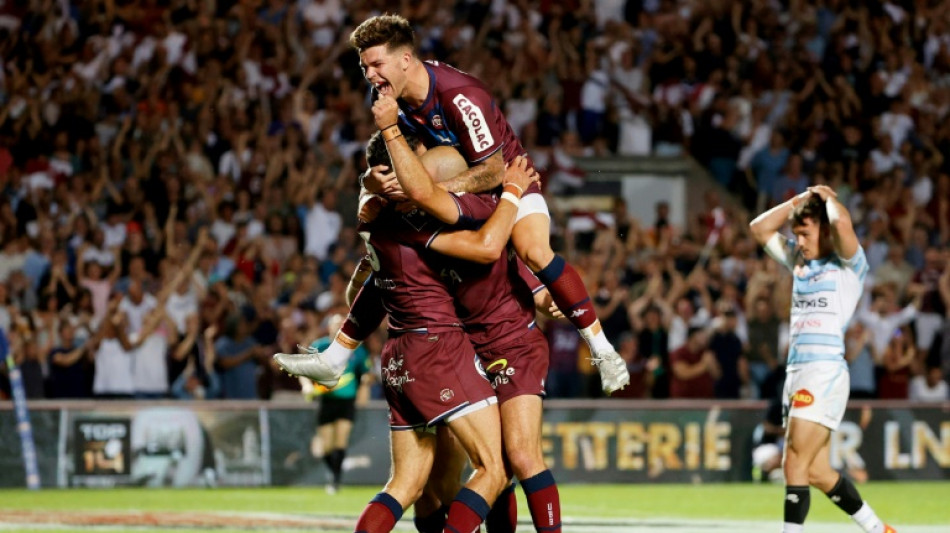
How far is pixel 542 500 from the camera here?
8094 millimetres

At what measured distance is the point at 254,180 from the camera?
20266mm

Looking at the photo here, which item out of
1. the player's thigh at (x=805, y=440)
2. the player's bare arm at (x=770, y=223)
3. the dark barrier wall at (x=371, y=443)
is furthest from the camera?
the dark barrier wall at (x=371, y=443)

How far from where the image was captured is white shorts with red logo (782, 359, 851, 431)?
1016 cm

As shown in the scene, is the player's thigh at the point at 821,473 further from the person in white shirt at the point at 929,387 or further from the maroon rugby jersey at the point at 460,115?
the person in white shirt at the point at 929,387

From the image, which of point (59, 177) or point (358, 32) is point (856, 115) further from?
point (358, 32)

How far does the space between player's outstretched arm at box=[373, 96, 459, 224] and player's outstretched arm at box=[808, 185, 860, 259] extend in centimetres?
323

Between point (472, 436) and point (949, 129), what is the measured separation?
17.6m

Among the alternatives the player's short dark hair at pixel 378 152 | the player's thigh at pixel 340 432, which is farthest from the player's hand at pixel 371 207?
the player's thigh at pixel 340 432

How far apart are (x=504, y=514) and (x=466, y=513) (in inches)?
38.4

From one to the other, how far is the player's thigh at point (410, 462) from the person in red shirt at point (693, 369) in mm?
11242

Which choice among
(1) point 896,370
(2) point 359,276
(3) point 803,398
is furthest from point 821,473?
(1) point 896,370

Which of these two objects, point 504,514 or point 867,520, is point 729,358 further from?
point 504,514

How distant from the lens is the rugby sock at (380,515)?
A: 25.7ft

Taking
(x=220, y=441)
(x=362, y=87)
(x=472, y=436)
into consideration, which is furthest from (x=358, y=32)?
(x=362, y=87)
